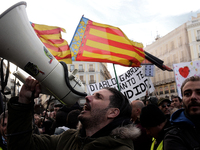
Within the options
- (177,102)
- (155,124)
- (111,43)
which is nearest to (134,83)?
(177,102)

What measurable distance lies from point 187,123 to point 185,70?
194 inches

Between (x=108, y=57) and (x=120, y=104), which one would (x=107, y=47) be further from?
(x=120, y=104)

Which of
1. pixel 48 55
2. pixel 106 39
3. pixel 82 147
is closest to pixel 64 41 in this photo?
pixel 106 39

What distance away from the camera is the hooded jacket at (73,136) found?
142 cm

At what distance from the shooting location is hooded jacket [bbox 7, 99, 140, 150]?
142cm

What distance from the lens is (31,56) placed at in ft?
5.13

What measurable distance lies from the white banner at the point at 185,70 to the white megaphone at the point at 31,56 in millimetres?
4999

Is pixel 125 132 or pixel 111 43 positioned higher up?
pixel 111 43

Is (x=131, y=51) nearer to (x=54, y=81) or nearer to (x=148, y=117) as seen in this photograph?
(x=148, y=117)

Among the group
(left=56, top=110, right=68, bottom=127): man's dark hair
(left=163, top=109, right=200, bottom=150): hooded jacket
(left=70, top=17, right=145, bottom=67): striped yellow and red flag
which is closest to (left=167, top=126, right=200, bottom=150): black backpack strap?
(left=163, top=109, right=200, bottom=150): hooded jacket

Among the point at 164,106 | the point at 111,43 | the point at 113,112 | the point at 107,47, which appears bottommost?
the point at 164,106

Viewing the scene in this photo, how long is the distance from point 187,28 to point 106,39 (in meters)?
33.5

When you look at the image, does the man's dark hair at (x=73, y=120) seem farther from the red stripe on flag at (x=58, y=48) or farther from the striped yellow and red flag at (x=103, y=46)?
the red stripe on flag at (x=58, y=48)

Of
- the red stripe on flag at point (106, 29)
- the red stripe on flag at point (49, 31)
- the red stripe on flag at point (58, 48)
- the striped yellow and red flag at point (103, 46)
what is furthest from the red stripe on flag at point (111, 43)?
the red stripe on flag at point (49, 31)
